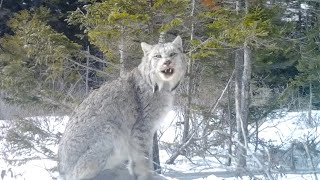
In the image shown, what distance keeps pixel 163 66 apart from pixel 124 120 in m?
0.76

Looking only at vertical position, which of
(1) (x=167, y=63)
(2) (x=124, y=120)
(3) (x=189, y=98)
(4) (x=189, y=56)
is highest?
(4) (x=189, y=56)

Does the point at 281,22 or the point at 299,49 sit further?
the point at 299,49

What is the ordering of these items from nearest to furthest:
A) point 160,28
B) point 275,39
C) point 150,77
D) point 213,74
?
1. point 150,77
2. point 160,28
3. point 275,39
4. point 213,74

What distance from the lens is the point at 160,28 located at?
9875 mm

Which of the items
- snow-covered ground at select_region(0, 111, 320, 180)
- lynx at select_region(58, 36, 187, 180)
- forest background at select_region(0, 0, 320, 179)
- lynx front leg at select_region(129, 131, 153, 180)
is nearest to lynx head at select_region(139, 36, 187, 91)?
lynx at select_region(58, 36, 187, 180)

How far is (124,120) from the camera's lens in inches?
267

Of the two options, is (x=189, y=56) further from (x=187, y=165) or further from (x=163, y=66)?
(x=163, y=66)

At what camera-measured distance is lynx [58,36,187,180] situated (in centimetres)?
634

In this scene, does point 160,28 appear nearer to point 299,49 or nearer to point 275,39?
point 275,39

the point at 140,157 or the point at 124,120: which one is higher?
the point at 124,120

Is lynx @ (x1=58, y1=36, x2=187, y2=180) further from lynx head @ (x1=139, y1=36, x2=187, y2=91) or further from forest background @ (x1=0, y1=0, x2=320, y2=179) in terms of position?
forest background @ (x1=0, y1=0, x2=320, y2=179)

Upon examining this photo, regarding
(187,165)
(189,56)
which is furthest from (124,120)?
(187,165)

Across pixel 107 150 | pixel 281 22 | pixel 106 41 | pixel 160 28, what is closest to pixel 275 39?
pixel 281 22

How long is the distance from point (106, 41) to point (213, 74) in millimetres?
2348
